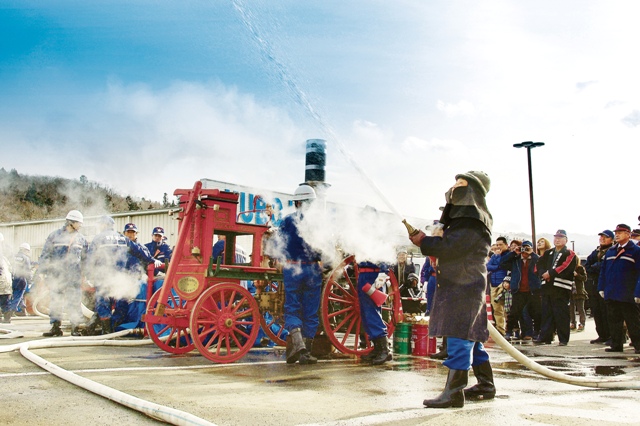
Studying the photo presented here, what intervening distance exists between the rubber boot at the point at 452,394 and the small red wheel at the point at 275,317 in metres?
3.30

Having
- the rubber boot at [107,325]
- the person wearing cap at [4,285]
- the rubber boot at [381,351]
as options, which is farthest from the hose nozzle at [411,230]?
the person wearing cap at [4,285]

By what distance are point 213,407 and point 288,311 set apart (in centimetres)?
273

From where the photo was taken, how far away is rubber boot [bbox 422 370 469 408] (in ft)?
13.4

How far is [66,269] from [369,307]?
521cm

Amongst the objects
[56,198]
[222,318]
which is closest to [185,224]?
[222,318]

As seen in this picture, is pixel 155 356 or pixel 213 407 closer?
pixel 213 407

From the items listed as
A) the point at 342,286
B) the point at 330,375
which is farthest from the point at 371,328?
the point at 330,375

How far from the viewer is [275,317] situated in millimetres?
7496

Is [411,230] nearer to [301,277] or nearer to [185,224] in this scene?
[301,277]

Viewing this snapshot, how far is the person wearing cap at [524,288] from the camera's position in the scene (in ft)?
34.0

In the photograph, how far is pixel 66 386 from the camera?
15.3ft

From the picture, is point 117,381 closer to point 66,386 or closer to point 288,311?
point 66,386

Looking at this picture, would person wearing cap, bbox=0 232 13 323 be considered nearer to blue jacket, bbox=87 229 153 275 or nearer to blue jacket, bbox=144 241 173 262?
blue jacket, bbox=87 229 153 275

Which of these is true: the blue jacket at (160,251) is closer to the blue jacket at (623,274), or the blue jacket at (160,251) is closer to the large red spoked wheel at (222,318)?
the large red spoked wheel at (222,318)
